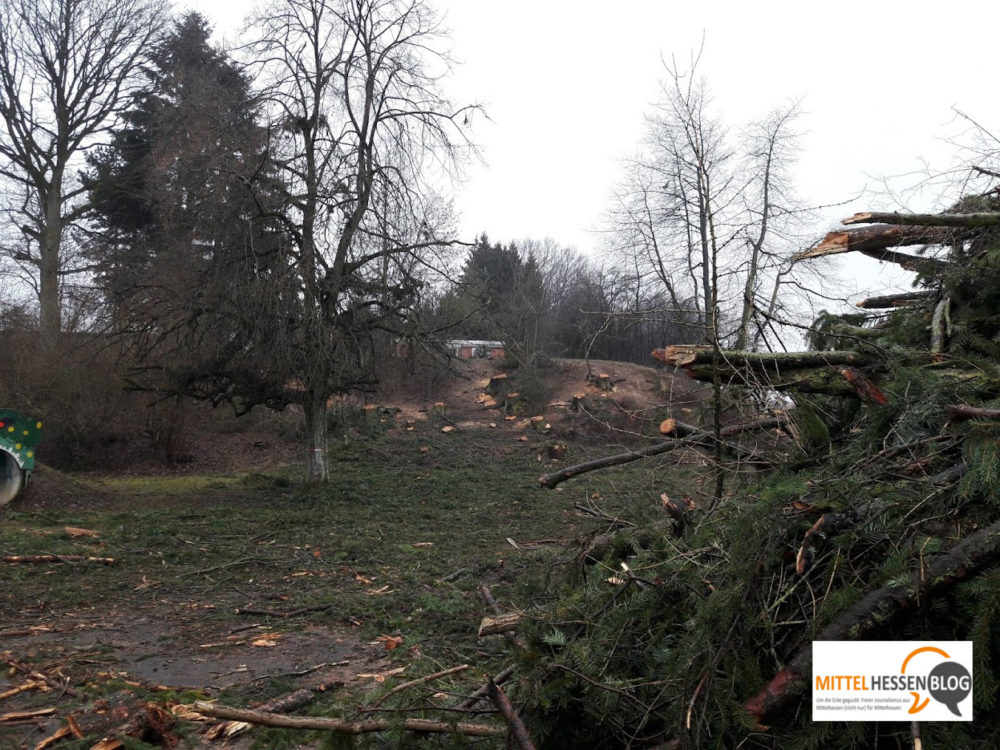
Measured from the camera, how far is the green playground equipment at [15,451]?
12039 millimetres

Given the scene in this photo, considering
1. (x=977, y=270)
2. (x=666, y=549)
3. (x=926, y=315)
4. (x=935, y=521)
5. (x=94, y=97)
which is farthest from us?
(x=94, y=97)

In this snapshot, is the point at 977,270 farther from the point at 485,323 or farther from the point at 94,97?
the point at 94,97

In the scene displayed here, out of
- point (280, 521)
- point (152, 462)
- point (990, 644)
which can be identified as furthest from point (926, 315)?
point (152, 462)

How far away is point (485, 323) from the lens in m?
15.4

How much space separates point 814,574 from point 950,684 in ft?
2.01

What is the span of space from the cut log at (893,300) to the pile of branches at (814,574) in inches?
31.0

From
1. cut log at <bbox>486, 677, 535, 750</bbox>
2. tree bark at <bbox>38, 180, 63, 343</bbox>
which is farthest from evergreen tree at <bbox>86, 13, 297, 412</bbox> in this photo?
cut log at <bbox>486, 677, 535, 750</bbox>

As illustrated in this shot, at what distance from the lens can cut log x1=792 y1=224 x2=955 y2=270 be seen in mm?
4829

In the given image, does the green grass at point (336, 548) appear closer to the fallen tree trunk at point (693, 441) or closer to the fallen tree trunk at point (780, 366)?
the fallen tree trunk at point (693, 441)

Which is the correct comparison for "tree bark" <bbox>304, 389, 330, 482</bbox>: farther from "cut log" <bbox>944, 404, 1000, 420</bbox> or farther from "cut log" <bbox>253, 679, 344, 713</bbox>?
"cut log" <bbox>944, 404, 1000, 420</bbox>

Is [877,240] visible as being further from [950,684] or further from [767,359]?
[950,684]

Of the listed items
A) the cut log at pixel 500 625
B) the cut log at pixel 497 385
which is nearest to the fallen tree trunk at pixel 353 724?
the cut log at pixel 500 625

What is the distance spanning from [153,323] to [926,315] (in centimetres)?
1276

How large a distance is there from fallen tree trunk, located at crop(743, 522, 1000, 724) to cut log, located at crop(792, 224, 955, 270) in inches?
108
